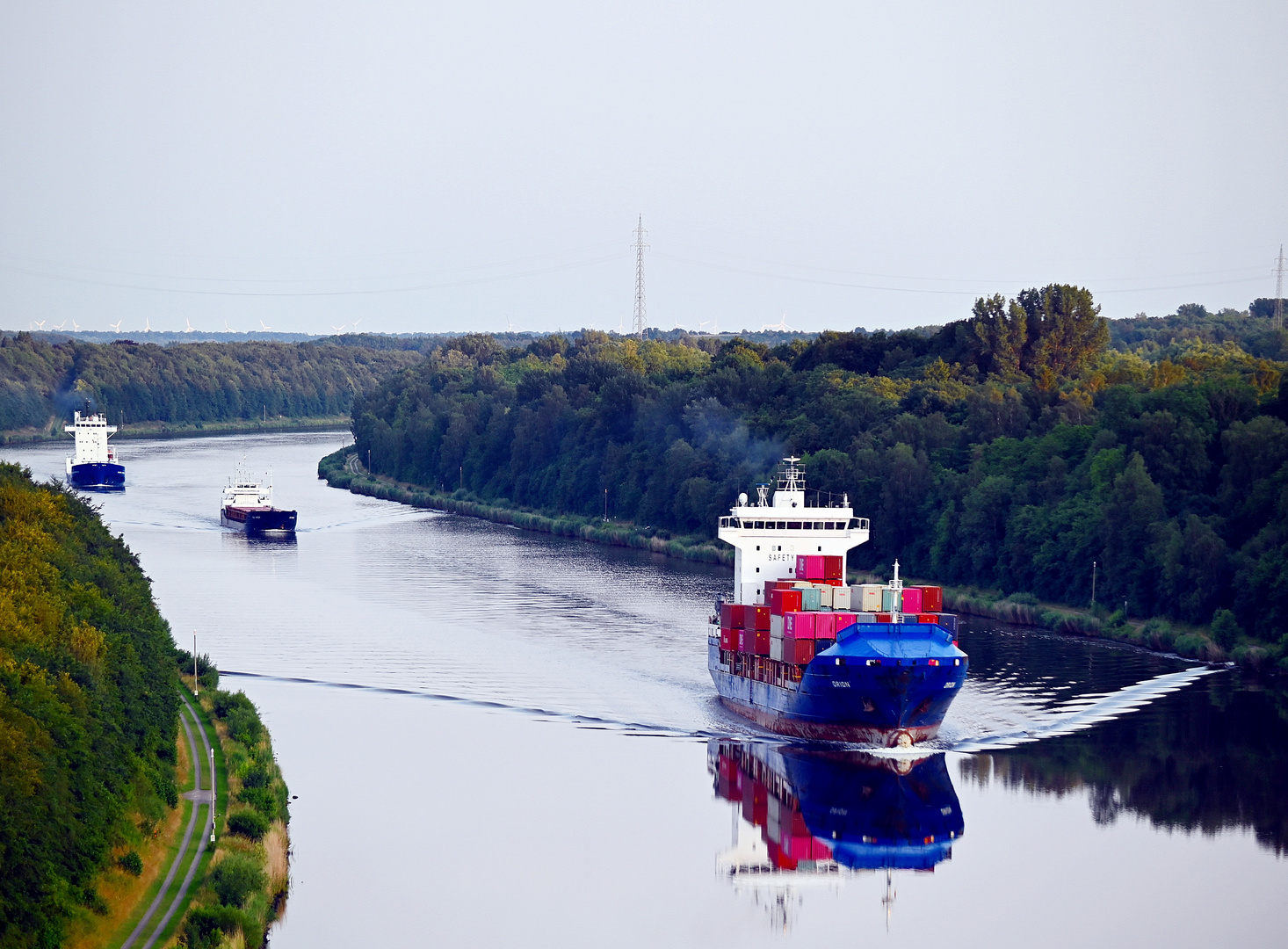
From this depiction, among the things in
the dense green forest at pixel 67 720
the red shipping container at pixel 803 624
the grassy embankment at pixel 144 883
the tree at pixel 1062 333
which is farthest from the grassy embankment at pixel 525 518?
the grassy embankment at pixel 144 883

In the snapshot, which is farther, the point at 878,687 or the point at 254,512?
the point at 254,512

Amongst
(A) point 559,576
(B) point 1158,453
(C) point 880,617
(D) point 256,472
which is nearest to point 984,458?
(B) point 1158,453

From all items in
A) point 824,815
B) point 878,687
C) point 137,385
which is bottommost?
point 824,815

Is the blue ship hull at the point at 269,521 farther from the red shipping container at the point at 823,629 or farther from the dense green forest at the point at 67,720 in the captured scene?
the red shipping container at the point at 823,629

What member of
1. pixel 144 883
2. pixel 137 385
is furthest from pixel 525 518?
pixel 137 385

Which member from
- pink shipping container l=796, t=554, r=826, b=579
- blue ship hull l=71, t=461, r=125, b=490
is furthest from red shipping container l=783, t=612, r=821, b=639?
blue ship hull l=71, t=461, r=125, b=490

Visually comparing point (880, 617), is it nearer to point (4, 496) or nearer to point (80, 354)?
point (4, 496)

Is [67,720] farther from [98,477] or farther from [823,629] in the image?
[98,477]
